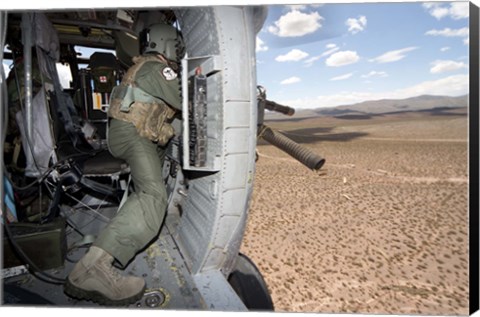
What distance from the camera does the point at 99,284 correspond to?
140 centimetres

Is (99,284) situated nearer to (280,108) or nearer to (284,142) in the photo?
(284,142)

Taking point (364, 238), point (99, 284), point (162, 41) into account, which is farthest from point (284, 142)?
point (364, 238)

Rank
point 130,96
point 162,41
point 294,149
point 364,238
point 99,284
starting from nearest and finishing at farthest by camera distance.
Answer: point 99,284 < point 294,149 < point 130,96 < point 162,41 < point 364,238

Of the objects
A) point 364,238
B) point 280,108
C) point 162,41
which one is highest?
point 162,41

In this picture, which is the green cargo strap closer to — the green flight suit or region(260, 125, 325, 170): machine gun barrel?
the green flight suit

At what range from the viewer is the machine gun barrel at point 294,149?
Result: 153 cm

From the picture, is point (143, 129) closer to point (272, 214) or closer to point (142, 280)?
point (142, 280)

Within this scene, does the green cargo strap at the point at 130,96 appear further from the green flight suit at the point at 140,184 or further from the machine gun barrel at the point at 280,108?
the machine gun barrel at the point at 280,108

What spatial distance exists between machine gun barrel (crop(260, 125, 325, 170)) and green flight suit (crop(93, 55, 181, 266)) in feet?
1.87

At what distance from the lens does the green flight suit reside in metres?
1.52

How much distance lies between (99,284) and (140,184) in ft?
1.84

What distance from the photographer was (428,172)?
7.77 meters

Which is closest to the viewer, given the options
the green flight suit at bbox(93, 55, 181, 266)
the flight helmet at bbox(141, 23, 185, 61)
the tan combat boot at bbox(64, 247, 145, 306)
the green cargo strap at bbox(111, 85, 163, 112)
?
the tan combat boot at bbox(64, 247, 145, 306)

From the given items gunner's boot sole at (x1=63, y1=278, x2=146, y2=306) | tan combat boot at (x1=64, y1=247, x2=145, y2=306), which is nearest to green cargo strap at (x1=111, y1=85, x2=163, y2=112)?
tan combat boot at (x1=64, y1=247, x2=145, y2=306)
